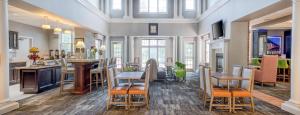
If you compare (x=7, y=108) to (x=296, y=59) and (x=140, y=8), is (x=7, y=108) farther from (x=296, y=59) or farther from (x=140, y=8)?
(x=140, y=8)

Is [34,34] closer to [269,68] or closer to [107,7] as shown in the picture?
[107,7]

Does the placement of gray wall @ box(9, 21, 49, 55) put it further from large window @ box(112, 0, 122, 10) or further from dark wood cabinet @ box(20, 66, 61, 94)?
dark wood cabinet @ box(20, 66, 61, 94)

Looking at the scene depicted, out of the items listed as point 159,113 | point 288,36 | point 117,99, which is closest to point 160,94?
point 117,99

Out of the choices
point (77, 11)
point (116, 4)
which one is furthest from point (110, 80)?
point (116, 4)

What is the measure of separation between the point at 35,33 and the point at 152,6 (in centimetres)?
661

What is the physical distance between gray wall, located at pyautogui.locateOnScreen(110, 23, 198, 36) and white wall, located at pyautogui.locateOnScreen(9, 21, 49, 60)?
3.71 metres

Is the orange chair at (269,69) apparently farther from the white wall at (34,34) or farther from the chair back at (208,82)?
the white wall at (34,34)

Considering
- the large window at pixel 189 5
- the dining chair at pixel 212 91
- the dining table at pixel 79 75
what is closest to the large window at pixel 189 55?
the large window at pixel 189 5

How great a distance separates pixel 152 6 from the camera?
1420cm

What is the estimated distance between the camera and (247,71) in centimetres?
486

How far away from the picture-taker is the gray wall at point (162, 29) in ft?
45.2

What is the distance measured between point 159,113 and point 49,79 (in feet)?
14.6

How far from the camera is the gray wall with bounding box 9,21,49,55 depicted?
1061 cm

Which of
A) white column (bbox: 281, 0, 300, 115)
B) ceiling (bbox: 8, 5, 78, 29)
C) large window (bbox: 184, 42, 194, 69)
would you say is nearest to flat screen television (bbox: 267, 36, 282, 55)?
large window (bbox: 184, 42, 194, 69)
